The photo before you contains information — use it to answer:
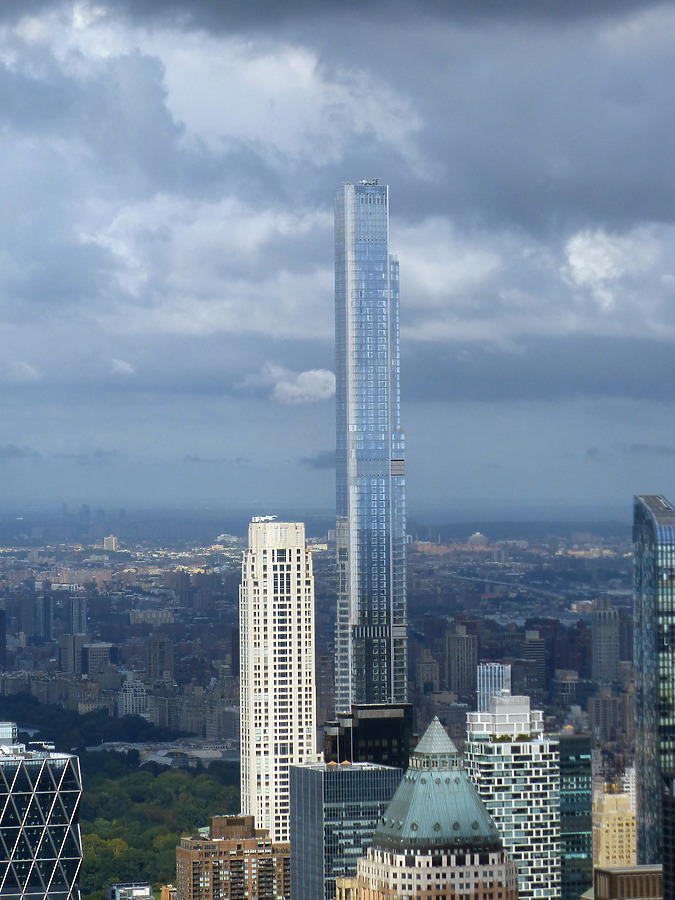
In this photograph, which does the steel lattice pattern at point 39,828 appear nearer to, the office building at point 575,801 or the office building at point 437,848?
the office building at point 437,848

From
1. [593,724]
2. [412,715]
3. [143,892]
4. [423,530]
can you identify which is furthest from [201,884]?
[593,724]

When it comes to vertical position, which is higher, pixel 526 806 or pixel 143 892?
pixel 526 806

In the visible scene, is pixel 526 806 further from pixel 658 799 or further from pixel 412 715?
pixel 412 715

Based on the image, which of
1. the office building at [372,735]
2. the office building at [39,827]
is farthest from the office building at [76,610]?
the office building at [39,827]

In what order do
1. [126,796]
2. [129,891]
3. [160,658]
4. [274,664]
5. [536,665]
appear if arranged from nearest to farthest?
[536,665] < [129,891] < [274,664] < [126,796] < [160,658]

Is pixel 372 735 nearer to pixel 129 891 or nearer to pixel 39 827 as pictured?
pixel 39 827

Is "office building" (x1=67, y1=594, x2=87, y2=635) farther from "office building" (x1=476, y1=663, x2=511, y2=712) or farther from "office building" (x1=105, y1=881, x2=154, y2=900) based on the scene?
"office building" (x1=476, y1=663, x2=511, y2=712)

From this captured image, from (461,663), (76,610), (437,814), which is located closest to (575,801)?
(437,814)
